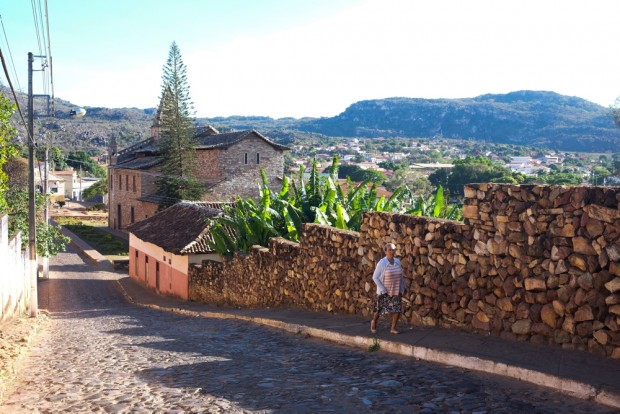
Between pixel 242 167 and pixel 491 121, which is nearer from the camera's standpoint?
pixel 242 167

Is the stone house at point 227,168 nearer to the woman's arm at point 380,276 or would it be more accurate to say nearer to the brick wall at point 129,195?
the brick wall at point 129,195

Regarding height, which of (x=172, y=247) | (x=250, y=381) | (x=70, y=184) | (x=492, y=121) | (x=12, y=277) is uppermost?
(x=492, y=121)

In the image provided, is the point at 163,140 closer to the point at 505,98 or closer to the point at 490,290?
the point at 490,290

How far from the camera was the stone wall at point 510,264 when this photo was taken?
6.30 meters

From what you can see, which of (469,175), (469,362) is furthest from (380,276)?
(469,175)

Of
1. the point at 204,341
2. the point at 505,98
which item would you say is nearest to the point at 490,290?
the point at 204,341

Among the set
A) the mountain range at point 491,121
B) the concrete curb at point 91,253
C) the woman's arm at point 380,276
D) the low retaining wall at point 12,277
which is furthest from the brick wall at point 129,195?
the mountain range at point 491,121

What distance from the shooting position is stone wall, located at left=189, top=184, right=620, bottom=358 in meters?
6.30

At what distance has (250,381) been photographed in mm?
6969

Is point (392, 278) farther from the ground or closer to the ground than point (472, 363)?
farther from the ground

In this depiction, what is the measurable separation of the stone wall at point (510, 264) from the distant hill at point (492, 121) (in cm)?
7176

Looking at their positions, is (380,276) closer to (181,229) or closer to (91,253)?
(181,229)

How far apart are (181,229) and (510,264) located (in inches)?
866

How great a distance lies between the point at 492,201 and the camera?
7582 mm
